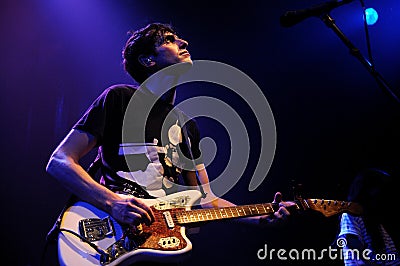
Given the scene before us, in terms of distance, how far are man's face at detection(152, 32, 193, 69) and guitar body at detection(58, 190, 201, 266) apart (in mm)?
1077

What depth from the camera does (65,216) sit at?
1734 mm

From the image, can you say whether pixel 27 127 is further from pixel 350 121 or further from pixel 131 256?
pixel 350 121

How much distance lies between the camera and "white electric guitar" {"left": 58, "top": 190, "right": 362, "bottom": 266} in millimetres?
1582

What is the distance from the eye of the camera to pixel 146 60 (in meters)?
2.52

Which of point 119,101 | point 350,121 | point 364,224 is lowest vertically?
point 364,224

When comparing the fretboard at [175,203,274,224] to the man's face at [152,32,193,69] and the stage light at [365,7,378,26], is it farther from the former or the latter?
the stage light at [365,7,378,26]

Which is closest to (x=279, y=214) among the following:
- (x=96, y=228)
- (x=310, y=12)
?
(x=96, y=228)

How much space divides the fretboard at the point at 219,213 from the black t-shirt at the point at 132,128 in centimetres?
32

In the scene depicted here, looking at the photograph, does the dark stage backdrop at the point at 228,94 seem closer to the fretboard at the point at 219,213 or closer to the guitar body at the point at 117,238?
the fretboard at the point at 219,213

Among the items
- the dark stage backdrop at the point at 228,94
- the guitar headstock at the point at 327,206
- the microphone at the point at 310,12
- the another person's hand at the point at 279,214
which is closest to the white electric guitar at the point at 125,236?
the another person's hand at the point at 279,214

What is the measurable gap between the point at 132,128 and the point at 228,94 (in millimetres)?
2229

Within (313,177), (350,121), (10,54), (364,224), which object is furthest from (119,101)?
(350,121)

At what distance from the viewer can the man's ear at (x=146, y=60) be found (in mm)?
2496

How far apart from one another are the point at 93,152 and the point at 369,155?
3.09 m
